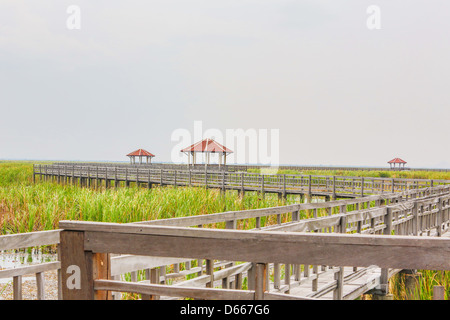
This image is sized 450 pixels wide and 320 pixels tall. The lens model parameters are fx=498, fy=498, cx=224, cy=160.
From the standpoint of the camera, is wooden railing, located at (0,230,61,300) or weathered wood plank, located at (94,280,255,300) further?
wooden railing, located at (0,230,61,300)

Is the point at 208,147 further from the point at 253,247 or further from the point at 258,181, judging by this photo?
the point at 253,247

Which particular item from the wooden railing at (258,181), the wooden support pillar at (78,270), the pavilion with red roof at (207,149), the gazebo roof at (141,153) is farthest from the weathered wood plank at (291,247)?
the gazebo roof at (141,153)

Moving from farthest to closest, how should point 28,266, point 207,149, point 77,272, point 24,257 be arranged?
1. point 207,149
2. point 24,257
3. point 28,266
4. point 77,272

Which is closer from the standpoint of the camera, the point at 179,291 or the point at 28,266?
the point at 179,291

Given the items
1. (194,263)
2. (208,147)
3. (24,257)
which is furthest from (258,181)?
(208,147)

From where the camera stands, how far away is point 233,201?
707 inches

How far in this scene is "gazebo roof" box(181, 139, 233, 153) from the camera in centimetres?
4878

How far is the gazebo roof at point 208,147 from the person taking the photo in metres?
48.8

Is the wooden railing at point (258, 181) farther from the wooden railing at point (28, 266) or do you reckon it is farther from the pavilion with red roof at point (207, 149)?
the wooden railing at point (28, 266)

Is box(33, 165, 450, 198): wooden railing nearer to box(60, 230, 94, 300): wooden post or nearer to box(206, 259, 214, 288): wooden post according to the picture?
box(206, 259, 214, 288): wooden post

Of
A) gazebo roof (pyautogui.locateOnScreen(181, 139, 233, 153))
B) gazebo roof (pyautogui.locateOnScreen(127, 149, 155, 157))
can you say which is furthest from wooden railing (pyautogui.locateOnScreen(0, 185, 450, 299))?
gazebo roof (pyautogui.locateOnScreen(127, 149, 155, 157))

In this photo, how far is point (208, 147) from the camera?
161 ft
